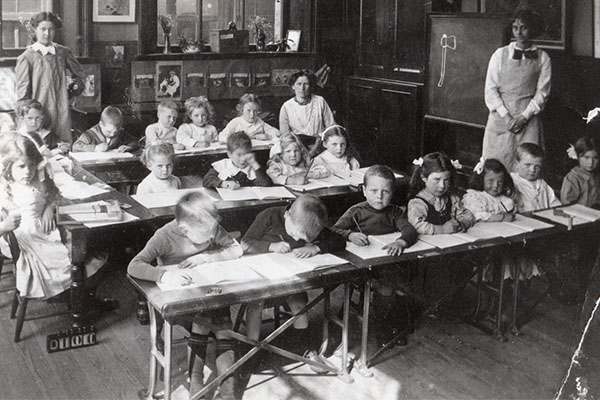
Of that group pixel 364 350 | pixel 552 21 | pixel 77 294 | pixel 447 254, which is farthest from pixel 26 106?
pixel 552 21

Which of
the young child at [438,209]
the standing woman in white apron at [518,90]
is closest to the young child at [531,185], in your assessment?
the standing woman in white apron at [518,90]

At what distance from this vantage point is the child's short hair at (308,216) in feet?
9.59

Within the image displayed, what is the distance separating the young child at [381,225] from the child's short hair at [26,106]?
146 centimetres

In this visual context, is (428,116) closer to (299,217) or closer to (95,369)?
(299,217)

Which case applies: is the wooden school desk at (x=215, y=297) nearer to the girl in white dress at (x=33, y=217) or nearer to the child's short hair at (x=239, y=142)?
the girl in white dress at (x=33, y=217)

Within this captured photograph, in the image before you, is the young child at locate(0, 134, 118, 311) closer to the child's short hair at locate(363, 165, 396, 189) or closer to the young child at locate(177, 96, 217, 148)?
the child's short hair at locate(363, 165, 396, 189)

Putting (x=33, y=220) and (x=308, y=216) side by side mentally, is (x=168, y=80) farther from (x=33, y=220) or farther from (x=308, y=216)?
(x=308, y=216)

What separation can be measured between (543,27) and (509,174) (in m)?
1.16

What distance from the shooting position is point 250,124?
5.49 m

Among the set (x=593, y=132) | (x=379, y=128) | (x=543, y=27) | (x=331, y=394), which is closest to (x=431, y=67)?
(x=379, y=128)

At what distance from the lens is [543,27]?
443cm

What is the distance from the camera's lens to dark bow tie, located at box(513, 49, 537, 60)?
4395 mm

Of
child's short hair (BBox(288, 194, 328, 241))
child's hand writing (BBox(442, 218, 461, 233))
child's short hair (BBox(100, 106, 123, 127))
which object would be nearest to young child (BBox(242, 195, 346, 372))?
child's short hair (BBox(288, 194, 328, 241))

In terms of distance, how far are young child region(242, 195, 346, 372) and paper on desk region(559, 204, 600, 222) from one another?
4.38ft
